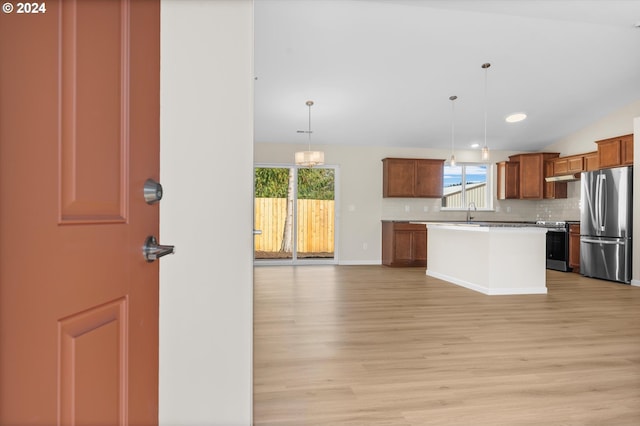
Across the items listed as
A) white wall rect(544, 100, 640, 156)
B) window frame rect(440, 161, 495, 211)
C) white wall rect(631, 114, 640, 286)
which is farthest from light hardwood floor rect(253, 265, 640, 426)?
window frame rect(440, 161, 495, 211)

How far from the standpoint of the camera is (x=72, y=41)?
702 mm

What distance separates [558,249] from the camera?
7.44 m

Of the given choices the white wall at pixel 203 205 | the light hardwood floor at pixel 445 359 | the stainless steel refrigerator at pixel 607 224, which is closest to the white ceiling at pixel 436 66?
the stainless steel refrigerator at pixel 607 224

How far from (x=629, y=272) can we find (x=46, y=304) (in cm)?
749

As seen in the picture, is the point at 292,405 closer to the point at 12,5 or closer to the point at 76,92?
the point at 76,92

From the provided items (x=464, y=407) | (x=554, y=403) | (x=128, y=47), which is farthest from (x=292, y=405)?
(x=128, y=47)

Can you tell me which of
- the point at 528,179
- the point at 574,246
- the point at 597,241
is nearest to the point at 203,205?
the point at 597,241

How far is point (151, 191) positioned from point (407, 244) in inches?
279

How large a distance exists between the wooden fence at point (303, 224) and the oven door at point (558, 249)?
413 cm

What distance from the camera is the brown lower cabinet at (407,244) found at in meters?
7.68

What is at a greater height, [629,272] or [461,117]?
[461,117]

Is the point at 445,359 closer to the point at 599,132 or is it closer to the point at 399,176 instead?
the point at 399,176

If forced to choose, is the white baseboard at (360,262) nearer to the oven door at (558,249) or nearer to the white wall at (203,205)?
the oven door at (558,249)

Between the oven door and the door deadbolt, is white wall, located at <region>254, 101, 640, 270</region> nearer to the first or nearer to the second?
the oven door
